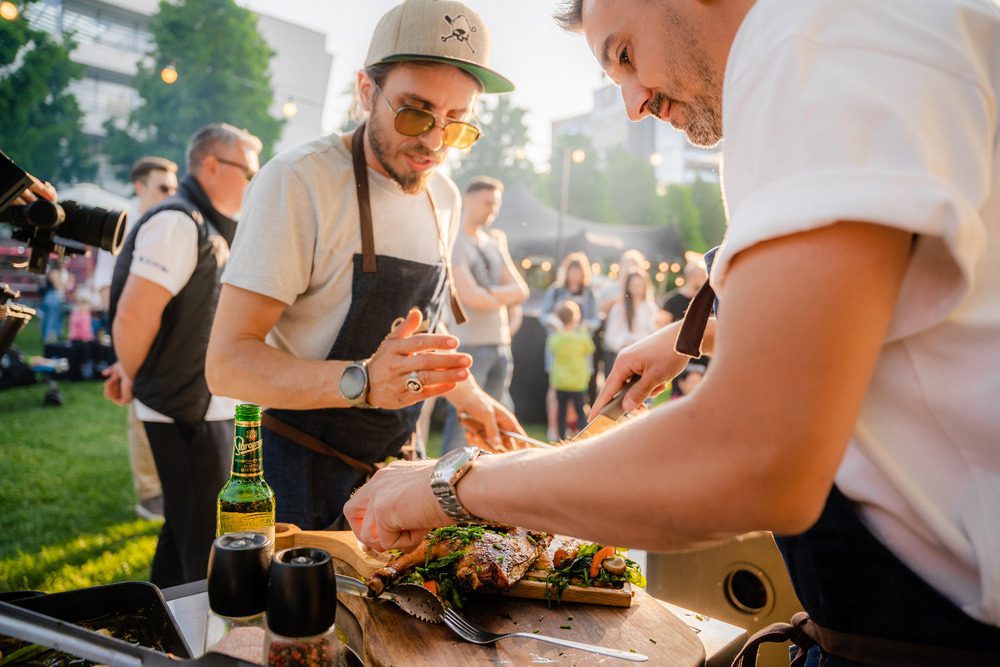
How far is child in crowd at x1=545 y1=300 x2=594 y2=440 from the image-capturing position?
8.22 m

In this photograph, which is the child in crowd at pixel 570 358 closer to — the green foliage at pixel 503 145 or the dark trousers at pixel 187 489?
the dark trousers at pixel 187 489

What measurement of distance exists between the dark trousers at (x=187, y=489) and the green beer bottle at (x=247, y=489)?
196 centimetres

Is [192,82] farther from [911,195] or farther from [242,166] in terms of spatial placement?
[911,195]

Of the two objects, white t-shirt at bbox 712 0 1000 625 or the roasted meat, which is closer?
white t-shirt at bbox 712 0 1000 625

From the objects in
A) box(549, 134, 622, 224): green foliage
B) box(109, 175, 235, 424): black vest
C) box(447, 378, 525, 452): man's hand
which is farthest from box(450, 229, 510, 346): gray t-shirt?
box(549, 134, 622, 224): green foliage

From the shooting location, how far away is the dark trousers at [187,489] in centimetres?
314

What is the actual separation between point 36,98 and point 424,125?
68.5 ft

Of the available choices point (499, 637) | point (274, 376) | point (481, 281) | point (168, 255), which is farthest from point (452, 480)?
point (481, 281)

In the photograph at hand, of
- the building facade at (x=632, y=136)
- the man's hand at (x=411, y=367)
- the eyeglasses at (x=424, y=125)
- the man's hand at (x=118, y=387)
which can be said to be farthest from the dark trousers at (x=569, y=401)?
the building facade at (x=632, y=136)

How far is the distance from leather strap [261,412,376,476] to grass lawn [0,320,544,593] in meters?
2.68

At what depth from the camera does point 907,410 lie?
0.80 m

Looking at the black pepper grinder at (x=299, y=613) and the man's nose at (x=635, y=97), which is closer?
the black pepper grinder at (x=299, y=613)

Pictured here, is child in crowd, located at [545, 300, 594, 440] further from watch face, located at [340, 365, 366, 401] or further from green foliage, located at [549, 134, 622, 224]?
green foliage, located at [549, 134, 622, 224]

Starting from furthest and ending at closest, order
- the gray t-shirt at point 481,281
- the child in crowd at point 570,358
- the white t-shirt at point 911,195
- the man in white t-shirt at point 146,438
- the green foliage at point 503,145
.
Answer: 1. the green foliage at point 503,145
2. the child in crowd at point 570,358
3. the gray t-shirt at point 481,281
4. the man in white t-shirt at point 146,438
5. the white t-shirt at point 911,195
